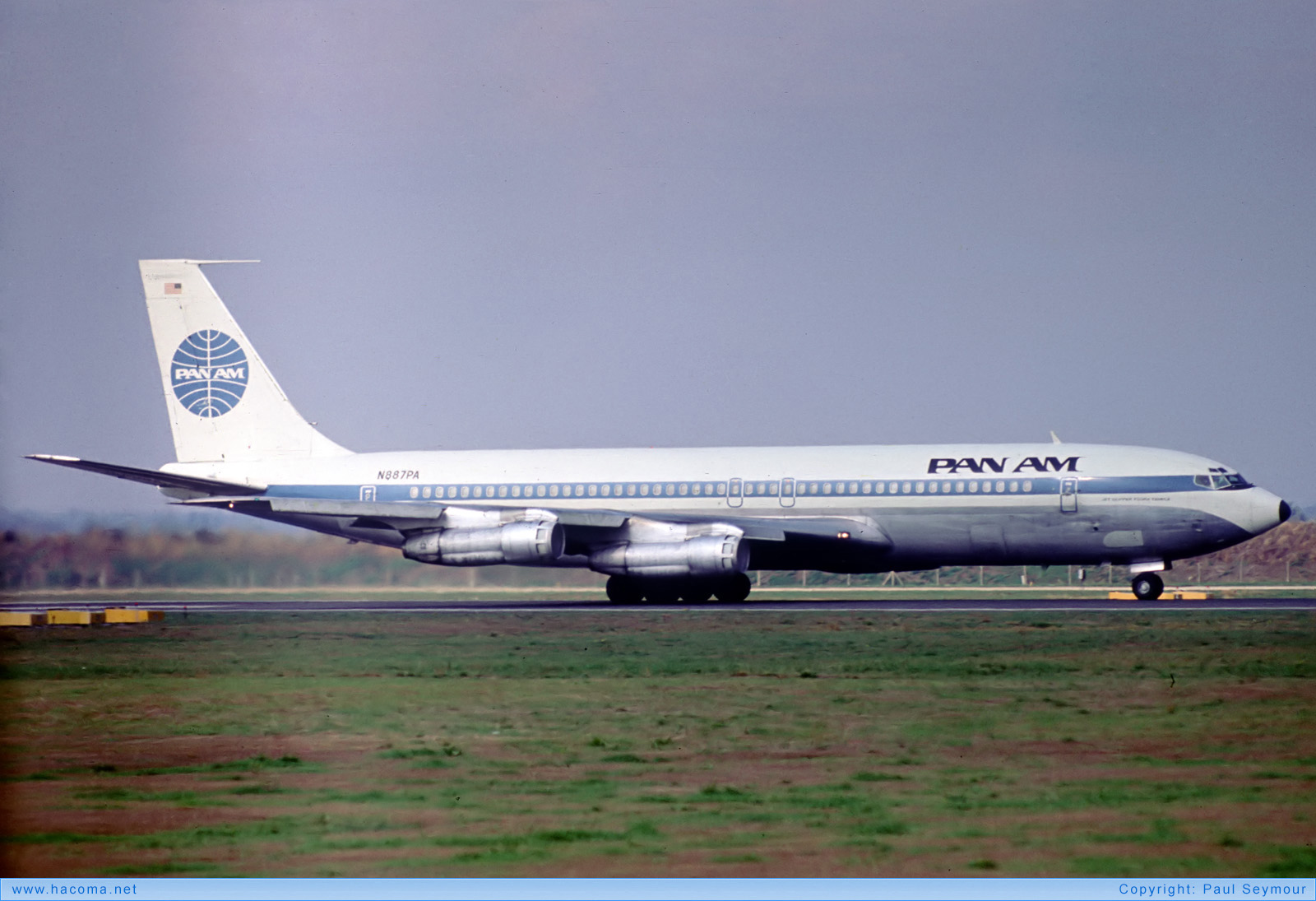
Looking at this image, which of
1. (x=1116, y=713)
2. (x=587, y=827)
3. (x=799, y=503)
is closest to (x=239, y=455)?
(x=799, y=503)

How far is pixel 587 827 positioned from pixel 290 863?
79.6 inches

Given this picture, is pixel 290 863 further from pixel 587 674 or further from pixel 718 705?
pixel 587 674

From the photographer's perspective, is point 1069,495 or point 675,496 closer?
point 1069,495

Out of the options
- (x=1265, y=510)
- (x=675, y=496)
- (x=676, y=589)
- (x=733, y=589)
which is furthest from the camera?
(x=676, y=589)

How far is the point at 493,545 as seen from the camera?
37969 millimetres

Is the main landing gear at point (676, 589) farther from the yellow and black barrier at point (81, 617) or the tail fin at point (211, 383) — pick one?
the yellow and black barrier at point (81, 617)

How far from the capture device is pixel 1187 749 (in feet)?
47.1

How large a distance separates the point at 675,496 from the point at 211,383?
1338cm

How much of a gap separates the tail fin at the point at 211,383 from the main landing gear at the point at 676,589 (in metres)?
8.71

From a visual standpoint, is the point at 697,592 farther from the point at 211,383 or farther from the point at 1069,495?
the point at 211,383

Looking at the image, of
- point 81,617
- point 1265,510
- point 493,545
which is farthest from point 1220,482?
point 81,617

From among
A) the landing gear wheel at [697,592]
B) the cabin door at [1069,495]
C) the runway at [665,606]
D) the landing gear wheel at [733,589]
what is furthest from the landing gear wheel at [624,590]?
the cabin door at [1069,495]

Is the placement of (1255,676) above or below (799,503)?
below

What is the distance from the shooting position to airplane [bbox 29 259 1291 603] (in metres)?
36.2
